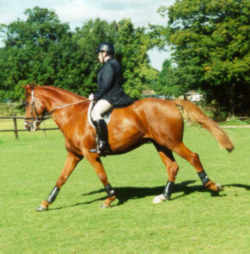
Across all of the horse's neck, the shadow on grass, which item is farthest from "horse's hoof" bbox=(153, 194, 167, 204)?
the horse's neck

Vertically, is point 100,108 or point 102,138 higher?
point 100,108

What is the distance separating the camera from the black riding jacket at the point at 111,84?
7.27 meters

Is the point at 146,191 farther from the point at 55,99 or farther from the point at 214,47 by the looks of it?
the point at 214,47

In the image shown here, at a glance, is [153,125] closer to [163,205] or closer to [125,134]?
[125,134]

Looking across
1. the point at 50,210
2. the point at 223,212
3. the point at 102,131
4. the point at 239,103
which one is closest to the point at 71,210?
the point at 50,210

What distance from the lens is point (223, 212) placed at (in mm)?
6598

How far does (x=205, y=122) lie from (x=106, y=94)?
2016mm

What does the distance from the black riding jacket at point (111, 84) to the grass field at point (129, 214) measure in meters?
1.93

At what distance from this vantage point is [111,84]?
7340 mm

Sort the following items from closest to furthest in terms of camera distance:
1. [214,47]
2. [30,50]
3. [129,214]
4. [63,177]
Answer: [129,214]
[63,177]
[214,47]
[30,50]

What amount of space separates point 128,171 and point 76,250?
22.2 feet

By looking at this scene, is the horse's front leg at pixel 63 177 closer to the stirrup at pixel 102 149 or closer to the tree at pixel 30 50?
the stirrup at pixel 102 149

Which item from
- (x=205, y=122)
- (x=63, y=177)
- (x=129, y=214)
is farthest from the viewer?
(x=205, y=122)

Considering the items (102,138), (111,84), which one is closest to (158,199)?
(102,138)
